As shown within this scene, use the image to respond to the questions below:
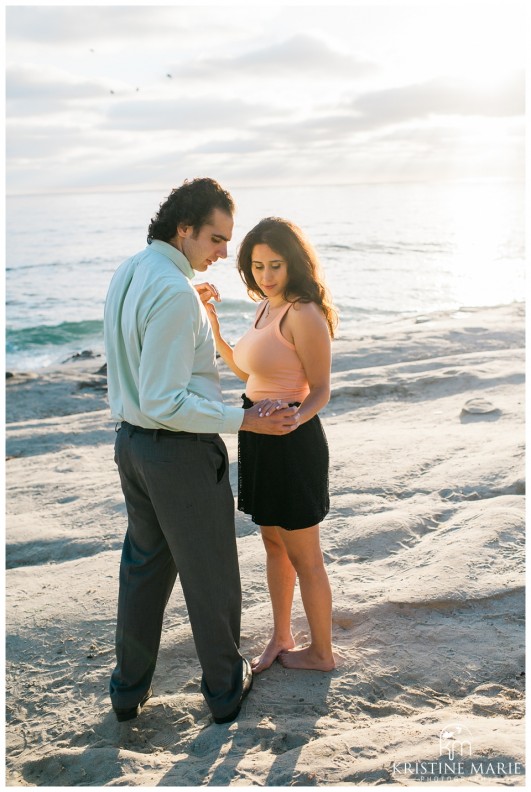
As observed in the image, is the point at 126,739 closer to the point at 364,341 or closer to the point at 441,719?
the point at 441,719

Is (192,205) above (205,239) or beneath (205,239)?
above

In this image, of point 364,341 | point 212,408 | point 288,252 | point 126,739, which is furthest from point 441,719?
point 364,341

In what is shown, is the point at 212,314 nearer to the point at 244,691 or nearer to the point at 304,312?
the point at 304,312

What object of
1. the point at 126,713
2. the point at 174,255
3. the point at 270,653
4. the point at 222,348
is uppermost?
the point at 174,255

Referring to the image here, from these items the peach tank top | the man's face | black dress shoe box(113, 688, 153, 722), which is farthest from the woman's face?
black dress shoe box(113, 688, 153, 722)

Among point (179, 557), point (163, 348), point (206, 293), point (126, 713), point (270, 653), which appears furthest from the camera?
point (270, 653)

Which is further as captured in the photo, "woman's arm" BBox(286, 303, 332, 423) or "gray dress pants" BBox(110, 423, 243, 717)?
"woman's arm" BBox(286, 303, 332, 423)

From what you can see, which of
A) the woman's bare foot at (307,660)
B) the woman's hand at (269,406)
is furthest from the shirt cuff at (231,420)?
the woman's bare foot at (307,660)

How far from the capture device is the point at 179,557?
3.08m

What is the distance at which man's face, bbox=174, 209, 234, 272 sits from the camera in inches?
118

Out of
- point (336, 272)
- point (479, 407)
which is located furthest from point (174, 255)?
point (336, 272)

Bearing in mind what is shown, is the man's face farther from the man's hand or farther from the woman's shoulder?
the man's hand

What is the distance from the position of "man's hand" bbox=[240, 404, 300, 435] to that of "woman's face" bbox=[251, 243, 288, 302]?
588 millimetres

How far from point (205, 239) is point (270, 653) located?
1997 millimetres
